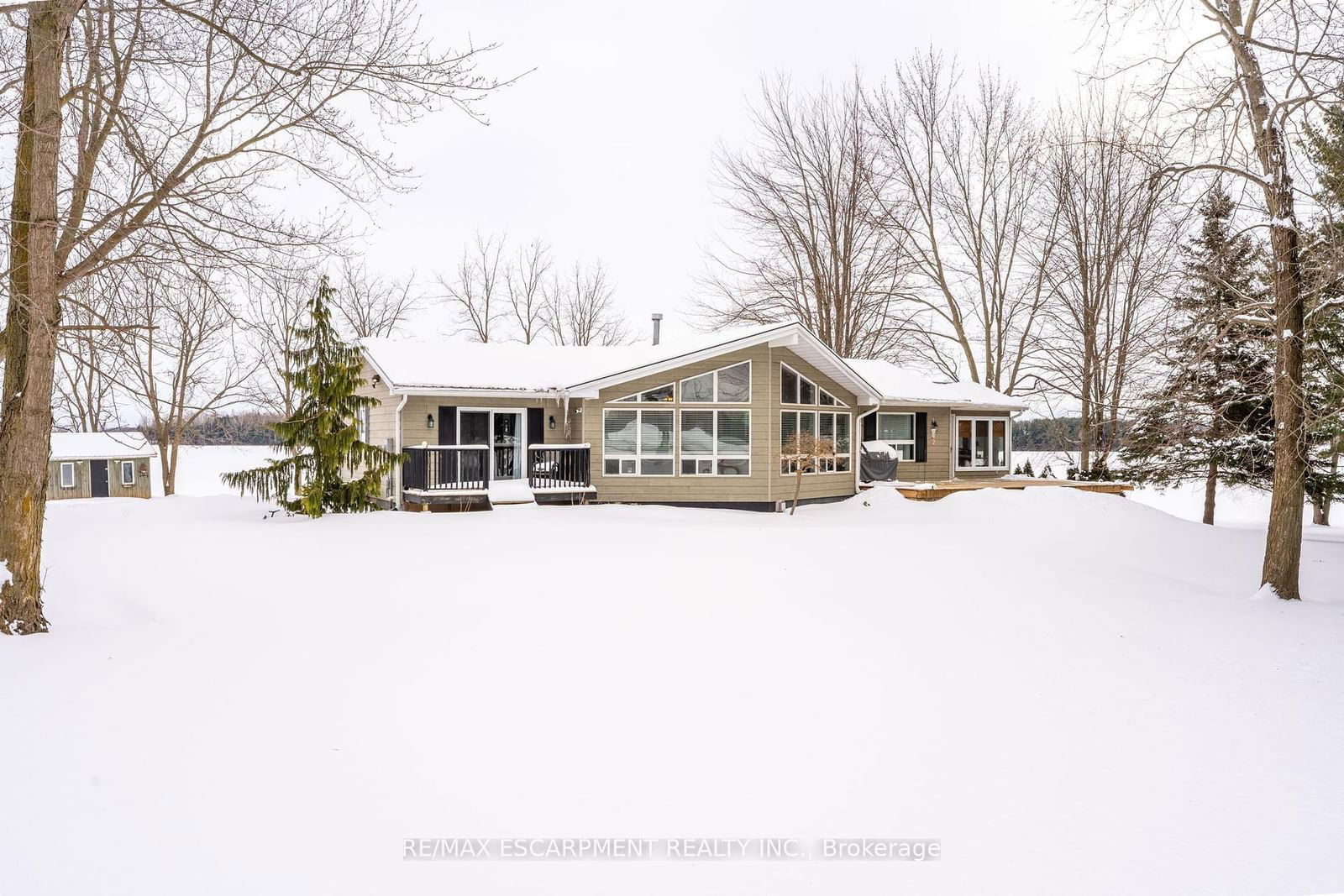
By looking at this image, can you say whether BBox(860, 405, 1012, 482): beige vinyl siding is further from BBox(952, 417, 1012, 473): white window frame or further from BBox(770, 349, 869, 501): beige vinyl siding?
BBox(770, 349, 869, 501): beige vinyl siding

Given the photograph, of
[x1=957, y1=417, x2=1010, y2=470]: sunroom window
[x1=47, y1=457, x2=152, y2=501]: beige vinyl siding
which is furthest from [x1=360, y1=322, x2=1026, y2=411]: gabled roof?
[x1=47, y1=457, x2=152, y2=501]: beige vinyl siding

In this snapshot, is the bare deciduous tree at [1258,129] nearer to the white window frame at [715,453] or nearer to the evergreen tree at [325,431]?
the white window frame at [715,453]

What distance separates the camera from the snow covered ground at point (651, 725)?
333cm

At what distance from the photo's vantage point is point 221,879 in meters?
3.04

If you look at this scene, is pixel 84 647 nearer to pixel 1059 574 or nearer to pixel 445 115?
pixel 445 115

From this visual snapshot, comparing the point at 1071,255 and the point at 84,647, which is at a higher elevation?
the point at 1071,255

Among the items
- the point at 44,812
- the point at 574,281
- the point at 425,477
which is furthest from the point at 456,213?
the point at 44,812

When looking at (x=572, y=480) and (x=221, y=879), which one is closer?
(x=221, y=879)

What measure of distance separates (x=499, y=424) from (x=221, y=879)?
1366cm

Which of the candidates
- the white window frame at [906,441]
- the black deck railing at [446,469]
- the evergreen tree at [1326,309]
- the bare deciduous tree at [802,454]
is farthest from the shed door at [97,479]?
the evergreen tree at [1326,309]

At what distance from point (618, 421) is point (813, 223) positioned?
1344 centimetres

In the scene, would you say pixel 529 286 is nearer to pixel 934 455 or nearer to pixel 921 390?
pixel 921 390

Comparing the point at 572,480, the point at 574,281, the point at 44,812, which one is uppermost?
the point at 574,281

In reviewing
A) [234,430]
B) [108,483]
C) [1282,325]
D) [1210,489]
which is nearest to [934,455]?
[1210,489]
